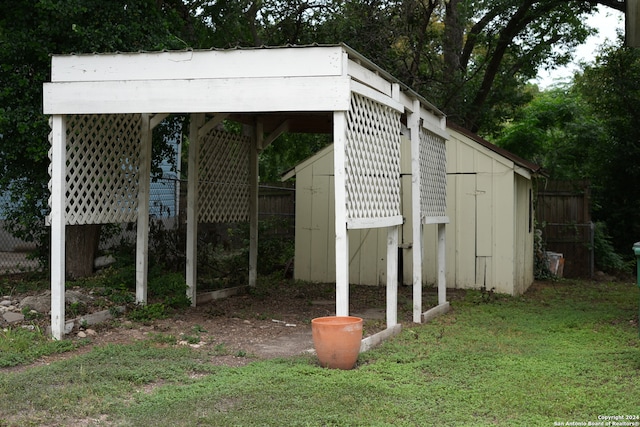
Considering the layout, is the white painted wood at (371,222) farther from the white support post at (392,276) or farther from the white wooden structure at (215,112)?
the white support post at (392,276)

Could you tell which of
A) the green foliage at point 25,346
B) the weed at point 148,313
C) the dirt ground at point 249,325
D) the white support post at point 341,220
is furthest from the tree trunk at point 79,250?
the white support post at point 341,220

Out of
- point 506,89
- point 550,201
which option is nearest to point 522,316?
point 550,201

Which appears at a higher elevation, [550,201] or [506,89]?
[506,89]

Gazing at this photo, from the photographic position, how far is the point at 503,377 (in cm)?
566

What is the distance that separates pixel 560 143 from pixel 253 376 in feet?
45.9

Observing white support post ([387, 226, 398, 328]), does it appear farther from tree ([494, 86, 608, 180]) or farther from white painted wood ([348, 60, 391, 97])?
tree ([494, 86, 608, 180])

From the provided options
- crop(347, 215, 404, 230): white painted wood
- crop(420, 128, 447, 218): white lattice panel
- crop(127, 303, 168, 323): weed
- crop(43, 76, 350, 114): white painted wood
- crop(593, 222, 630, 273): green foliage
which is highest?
crop(43, 76, 350, 114): white painted wood

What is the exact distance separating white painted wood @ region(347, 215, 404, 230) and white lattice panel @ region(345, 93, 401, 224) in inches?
1.9

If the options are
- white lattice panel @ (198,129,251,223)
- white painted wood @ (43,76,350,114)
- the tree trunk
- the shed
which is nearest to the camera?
white painted wood @ (43,76,350,114)

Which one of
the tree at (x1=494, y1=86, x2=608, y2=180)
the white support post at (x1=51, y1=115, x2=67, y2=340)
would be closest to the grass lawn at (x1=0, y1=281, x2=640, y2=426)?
the white support post at (x1=51, y1=115, x2=67, y2=340)

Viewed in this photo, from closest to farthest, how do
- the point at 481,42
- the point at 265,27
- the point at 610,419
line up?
the point at 610,419 < the point at 265,27 < the point at 481,42

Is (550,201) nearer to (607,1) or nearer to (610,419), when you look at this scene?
(607,1)

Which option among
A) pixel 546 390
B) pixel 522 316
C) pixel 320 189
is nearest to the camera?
pixel 546 390

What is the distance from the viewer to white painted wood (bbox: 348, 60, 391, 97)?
261 inches
